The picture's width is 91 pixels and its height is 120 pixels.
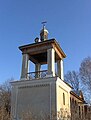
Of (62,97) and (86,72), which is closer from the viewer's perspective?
(62,97)

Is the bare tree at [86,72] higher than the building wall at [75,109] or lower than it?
higher

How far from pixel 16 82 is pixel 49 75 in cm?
305

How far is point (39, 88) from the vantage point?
16516mm

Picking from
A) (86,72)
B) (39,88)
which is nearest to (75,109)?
(39,88)

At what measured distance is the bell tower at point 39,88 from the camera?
622 inches

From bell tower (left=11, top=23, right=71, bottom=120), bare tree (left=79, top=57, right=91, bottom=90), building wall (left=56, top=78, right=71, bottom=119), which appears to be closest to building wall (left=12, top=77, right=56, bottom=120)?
bell tower (left=11, top=23, right=71, bottom=120)

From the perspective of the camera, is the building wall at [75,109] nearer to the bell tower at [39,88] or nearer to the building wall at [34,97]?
the bell tower at [39,88]

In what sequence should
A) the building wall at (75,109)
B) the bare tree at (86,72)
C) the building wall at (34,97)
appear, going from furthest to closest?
1. the bare tree at (86,72)
2. the building wall at (34,97)
3. the building wall at (75,109)

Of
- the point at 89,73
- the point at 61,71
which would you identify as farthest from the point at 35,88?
the point at 89,73

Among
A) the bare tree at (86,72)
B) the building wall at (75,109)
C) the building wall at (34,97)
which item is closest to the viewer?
the building wall at (75,109)

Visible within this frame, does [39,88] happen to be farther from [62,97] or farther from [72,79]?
[72,79]

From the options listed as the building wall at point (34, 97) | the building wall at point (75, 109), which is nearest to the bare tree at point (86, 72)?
the building wall at point (75, 109)

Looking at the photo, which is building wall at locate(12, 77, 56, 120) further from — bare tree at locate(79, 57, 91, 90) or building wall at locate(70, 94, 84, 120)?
bare tree at locate(79, 57, 91, 90)

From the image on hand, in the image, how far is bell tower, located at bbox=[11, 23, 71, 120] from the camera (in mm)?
15802
